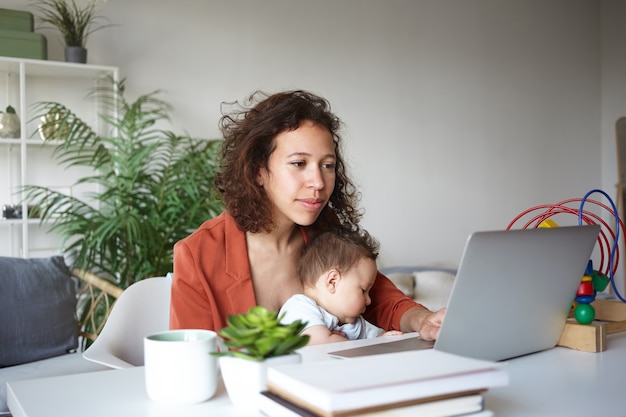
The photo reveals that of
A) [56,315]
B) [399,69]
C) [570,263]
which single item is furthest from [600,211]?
[570,263]

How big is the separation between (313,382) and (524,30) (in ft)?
17.6

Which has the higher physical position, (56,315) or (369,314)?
(369,314)

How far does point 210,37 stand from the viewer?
13.6 ft

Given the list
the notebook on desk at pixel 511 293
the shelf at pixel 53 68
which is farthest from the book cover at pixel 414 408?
the shelf at pixel 53 68

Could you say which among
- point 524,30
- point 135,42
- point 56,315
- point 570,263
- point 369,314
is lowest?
point 56,315

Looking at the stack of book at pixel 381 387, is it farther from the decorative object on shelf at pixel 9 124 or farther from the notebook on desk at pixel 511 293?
the decorative object on shelf at pixel 9 124

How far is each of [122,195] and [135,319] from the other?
73.1 inches

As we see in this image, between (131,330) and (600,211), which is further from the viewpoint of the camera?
(600,211)

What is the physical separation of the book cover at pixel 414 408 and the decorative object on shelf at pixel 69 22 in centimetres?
313

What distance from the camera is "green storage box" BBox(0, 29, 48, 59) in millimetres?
3393

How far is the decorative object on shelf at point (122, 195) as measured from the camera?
340 centimetres

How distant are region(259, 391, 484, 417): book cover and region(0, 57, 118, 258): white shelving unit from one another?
301cm

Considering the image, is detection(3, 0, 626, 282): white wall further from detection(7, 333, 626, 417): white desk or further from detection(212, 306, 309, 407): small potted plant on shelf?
detection(212, 306, 309, 407): small potted plant on shelf

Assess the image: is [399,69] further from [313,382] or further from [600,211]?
[313,382]
